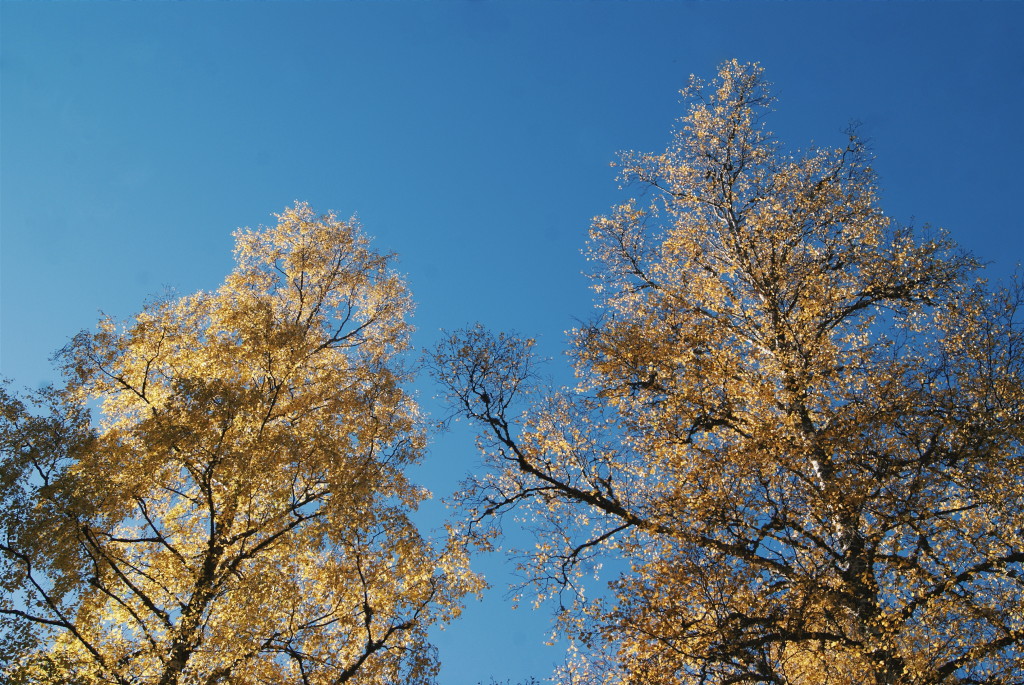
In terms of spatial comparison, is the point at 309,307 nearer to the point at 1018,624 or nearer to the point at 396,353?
the point at 396,353

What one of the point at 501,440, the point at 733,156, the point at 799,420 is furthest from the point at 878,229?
the point at 501,440

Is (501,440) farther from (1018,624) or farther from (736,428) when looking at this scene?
(1018,624)

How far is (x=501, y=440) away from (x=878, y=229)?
8498 mm

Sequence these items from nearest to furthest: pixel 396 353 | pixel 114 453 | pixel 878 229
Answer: pixel 114 453 → pixel 878 229 → pixel 396 353

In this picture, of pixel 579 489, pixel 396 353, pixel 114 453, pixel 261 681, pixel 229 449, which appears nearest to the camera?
pixel 261 681

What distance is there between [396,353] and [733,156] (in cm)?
886

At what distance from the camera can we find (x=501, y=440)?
1045 centimetres

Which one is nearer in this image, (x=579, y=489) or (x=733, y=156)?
(x=579, y=489)

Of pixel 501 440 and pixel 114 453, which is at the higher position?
pixel 501 440

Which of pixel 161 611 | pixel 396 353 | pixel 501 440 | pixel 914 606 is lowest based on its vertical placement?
pixel 914 606

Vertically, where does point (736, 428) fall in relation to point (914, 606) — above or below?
above

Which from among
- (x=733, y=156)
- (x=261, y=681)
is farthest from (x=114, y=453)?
(x=733, y=156)

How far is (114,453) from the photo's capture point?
8.68m

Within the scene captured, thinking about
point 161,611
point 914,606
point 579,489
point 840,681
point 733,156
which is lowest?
point 840,681
